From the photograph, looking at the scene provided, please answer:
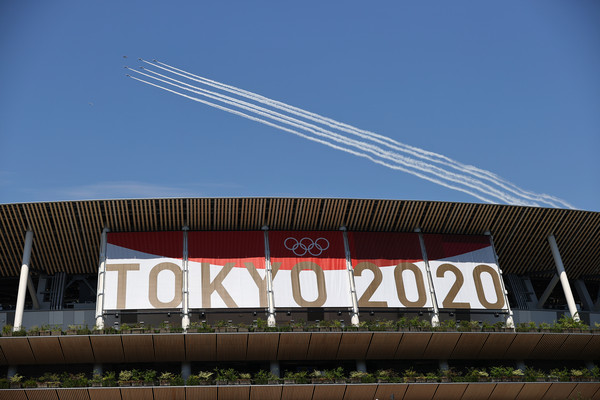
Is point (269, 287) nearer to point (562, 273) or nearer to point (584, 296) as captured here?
point (562, 273)

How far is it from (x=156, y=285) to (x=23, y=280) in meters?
7.95

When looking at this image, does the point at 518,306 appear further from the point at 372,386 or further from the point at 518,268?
the point at 372,386

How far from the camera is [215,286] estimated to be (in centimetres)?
4288

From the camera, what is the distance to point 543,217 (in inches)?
1836

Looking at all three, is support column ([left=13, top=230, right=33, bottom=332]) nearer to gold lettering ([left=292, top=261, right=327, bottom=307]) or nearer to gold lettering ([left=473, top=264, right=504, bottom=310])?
gold lettering ([left=292, top=261, right=327, bottom=307])

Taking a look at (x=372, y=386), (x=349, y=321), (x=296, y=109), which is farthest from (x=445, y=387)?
(x=296, y=109)

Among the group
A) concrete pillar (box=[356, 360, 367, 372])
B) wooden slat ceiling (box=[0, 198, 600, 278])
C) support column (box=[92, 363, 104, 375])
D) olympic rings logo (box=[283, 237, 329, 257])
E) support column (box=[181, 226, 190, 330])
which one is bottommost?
concrete pillar (box=[356, 360, 367, 372])

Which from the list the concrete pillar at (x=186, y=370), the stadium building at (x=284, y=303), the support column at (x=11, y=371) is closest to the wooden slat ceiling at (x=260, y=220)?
the stadium building at (x=284, y=303)

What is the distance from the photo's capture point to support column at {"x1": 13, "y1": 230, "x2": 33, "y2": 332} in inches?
1608

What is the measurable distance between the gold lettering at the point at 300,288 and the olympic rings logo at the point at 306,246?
0.79m

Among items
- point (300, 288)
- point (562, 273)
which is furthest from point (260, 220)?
point (562, 273)

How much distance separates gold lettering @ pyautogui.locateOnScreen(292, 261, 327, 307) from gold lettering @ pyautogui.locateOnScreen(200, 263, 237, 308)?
389cm

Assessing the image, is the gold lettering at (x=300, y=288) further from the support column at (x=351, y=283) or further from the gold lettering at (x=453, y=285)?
the gold lettering at (x=453, y=285)

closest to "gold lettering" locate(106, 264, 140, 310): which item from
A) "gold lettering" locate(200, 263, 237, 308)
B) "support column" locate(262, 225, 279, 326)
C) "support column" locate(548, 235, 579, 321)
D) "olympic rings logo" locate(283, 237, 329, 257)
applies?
"gold lettering" locate(200, 263, 237, 308)
